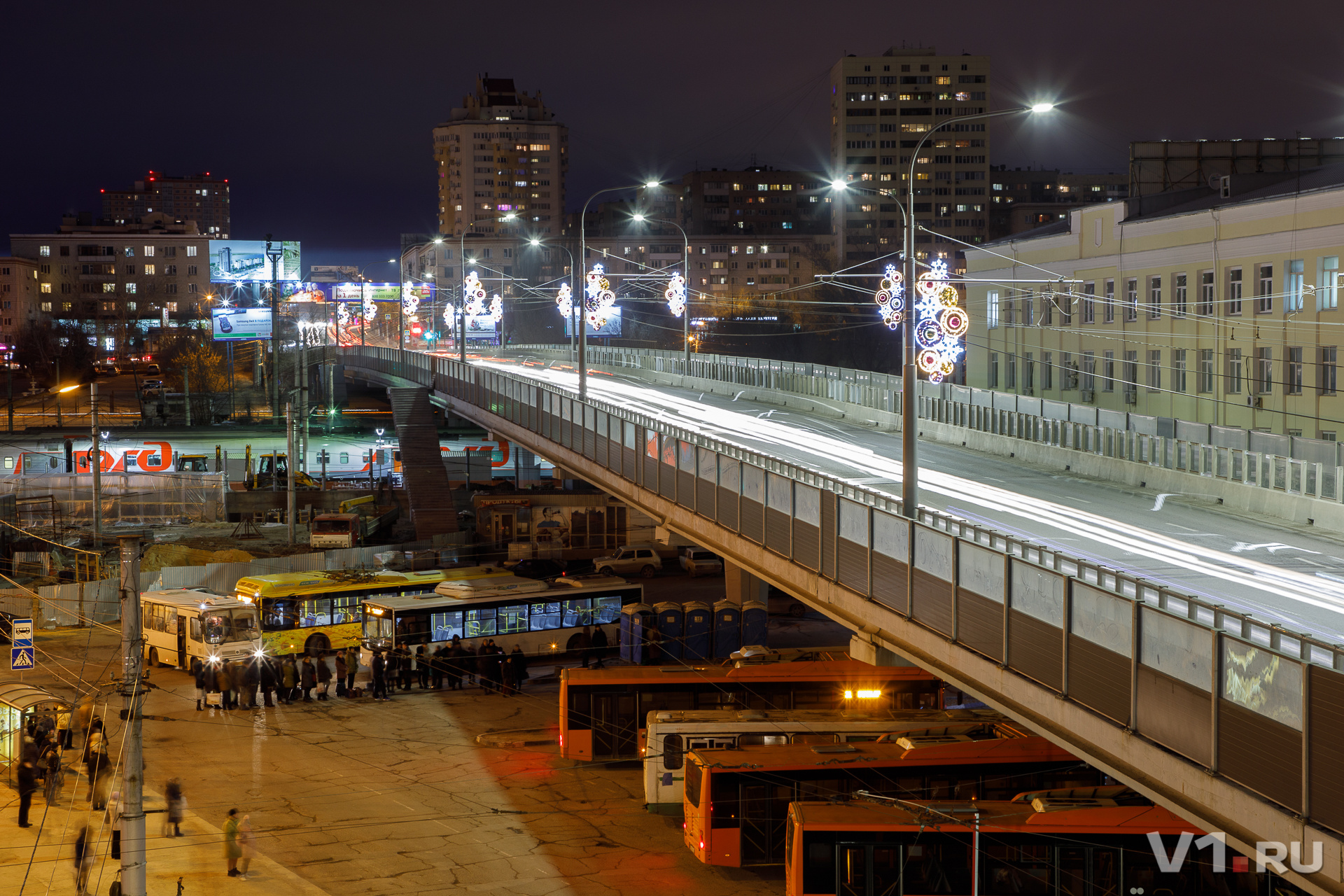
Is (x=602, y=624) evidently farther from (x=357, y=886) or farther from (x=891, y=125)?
(x=891, y=125)

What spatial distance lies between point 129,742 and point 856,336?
108 meters

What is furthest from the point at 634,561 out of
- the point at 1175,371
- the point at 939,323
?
the point at 1175,371

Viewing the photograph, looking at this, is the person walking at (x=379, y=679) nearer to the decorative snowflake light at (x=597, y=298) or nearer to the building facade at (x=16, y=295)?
the decorative snowflake light at (x=597, y=298)

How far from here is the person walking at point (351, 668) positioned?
32.3 m

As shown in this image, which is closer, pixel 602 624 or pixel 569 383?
pixel 602 624

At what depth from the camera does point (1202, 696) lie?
11648mm

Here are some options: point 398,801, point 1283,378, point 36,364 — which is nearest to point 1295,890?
point 398,801

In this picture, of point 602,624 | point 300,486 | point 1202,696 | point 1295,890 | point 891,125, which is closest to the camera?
point 1202,696

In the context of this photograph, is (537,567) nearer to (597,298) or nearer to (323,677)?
(597,298)

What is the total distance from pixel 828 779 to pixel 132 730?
10438mm

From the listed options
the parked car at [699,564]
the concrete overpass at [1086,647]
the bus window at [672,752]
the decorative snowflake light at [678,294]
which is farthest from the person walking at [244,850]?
the decorative snowflake light at [678,294]

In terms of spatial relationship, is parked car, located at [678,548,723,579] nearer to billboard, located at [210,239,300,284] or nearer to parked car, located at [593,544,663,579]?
parked car, located at [593,544,663,579]

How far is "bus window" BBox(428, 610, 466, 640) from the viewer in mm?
33875

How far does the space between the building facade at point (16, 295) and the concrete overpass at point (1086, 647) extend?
16124 centimetres
